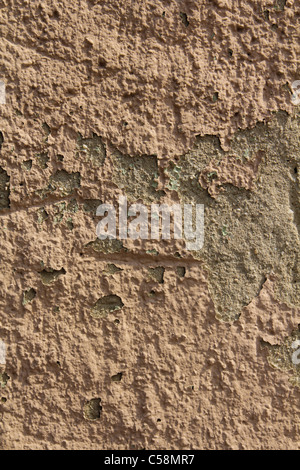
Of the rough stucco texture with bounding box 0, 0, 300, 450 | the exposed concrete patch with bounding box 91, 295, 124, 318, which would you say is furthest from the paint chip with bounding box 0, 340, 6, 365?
the exposed concrete patch with bounding box 91, 295, 124, 318

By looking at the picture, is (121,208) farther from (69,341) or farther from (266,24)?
(266,24)

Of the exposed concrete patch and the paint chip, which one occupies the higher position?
the exposed concrete patch

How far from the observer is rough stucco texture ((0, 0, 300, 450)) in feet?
2.44

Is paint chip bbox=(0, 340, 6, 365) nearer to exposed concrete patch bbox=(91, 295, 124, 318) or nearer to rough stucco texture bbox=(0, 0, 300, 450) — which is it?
rough stucco texture bbox=(0, 0, 300, 450)

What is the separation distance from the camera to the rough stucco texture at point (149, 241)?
74cm

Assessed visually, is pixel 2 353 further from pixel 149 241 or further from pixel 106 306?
pixel 149 241

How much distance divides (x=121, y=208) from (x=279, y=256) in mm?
268

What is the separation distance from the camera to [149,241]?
2.55 feet

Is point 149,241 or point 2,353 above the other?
point 149,241

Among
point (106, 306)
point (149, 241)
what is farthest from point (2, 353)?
point (149, 241)

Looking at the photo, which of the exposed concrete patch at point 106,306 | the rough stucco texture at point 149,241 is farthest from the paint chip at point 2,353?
the exposed concrete patch at point 106,306

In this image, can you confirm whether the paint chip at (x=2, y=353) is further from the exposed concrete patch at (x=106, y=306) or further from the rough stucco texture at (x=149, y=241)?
the exposed concrete patch at (x=106, y=306)
